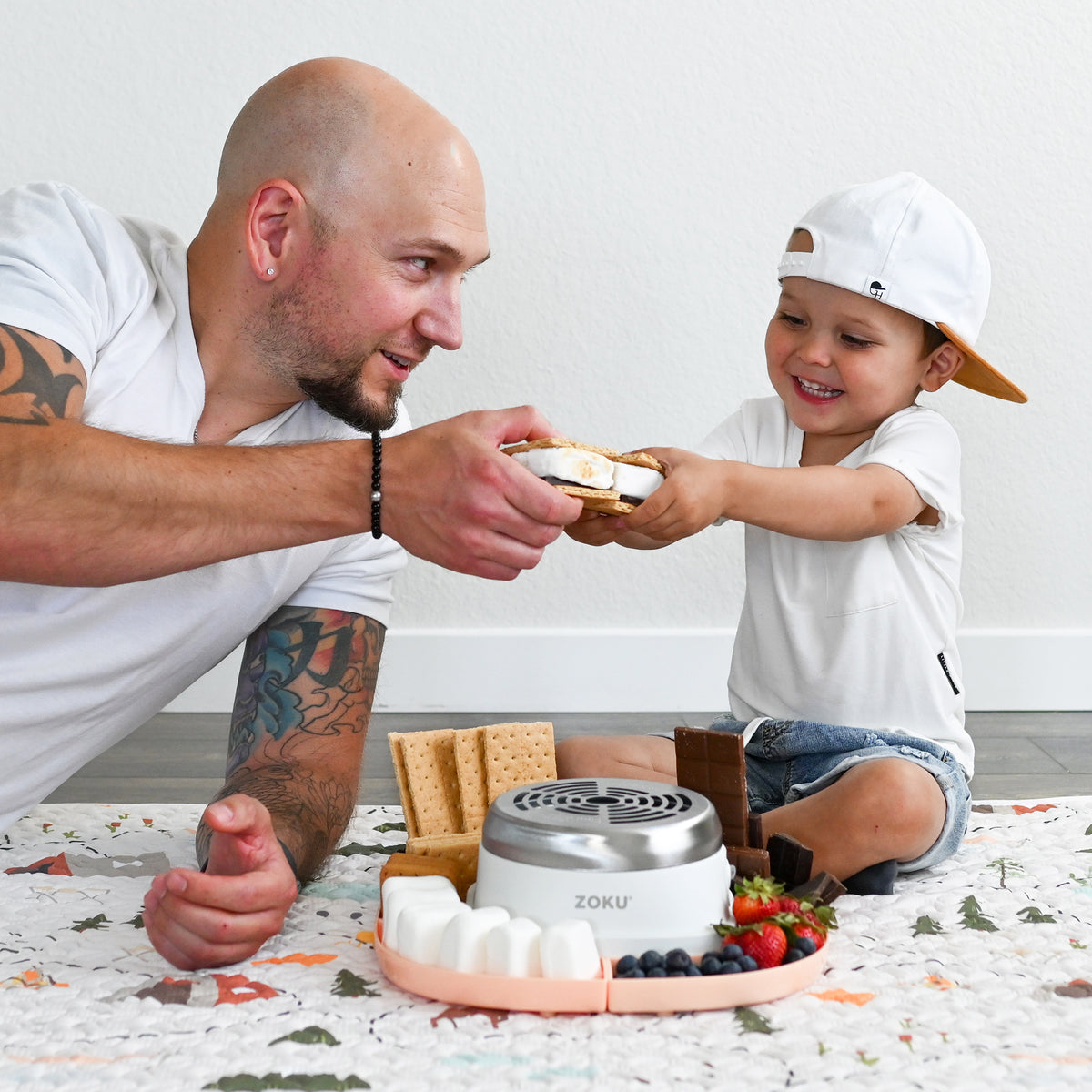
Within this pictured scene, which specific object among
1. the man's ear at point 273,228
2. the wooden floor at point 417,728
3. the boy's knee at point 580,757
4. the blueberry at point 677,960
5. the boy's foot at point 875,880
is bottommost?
the wooden floor at point 417,728

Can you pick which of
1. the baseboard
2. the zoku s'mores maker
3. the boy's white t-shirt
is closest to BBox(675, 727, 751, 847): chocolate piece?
the zoku s'mores maker

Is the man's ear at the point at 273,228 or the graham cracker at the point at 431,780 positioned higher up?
the man's ear at the point at 273,228

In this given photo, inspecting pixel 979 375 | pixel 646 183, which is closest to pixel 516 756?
pixel 979 375

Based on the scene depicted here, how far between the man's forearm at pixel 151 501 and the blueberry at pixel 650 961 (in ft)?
1.49

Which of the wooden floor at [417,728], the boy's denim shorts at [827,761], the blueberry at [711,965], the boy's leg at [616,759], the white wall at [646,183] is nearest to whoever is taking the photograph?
the blueberry at [711,965]

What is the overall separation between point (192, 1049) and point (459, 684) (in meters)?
1.61

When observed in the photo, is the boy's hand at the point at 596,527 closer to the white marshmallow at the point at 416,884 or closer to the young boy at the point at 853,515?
the young boy at the point at 853,515

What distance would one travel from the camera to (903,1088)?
84cm

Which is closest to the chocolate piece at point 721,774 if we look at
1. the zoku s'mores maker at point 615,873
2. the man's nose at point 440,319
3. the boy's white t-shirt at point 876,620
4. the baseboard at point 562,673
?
the zoku s'mores maker at point 615,873

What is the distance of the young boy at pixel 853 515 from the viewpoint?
4.80ft

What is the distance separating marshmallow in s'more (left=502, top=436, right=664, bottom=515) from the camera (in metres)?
1.16

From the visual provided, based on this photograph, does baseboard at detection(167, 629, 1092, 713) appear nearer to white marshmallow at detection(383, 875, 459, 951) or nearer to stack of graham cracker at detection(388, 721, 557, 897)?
stack of graham cracker at detection(388, 721, 557, 897)

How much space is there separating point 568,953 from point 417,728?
1.36 m

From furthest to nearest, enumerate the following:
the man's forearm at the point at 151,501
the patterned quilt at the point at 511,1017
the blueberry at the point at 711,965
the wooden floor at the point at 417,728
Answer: the wooden floor at the point at 417,728
the man's forearm at the point at 151,501
the blueberry at the point at 711,965
the patterned quilt at the point at 511,1017
